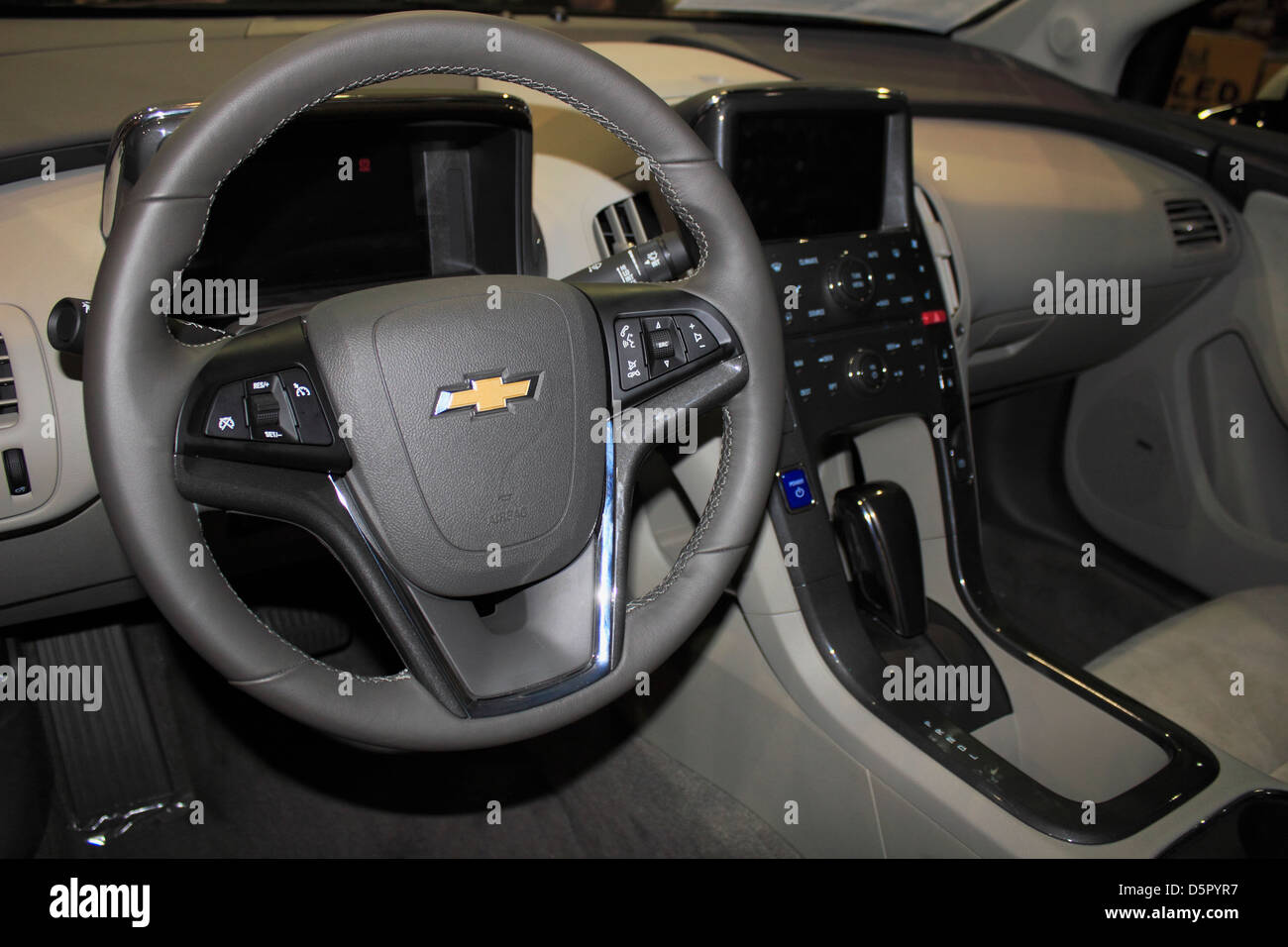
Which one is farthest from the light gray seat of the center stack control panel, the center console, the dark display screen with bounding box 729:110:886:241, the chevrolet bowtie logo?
the chevrolet bowtie logo

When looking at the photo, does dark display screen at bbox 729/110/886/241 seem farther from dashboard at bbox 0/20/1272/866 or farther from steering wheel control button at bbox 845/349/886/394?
steering wheel control button at bbox 845/349/886/394

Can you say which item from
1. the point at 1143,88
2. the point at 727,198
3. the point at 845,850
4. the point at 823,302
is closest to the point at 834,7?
the point at 1143,88

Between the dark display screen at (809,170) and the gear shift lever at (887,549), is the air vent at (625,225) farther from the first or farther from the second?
the gear shift lever at (887,549)

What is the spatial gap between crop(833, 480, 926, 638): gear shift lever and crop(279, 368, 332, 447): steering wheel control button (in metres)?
0.76

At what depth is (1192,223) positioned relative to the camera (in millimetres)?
1960

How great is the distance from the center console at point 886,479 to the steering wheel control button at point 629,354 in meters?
0.40

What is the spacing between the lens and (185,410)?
777mm

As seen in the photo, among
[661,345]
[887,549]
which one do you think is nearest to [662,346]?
[661,345]

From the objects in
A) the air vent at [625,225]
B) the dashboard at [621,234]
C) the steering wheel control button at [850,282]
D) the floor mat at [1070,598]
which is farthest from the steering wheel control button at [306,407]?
the floor mat at [1070,598]

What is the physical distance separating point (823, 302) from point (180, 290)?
806mm

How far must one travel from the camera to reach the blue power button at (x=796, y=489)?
126 centimetres

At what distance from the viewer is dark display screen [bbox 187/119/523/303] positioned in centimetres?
104
